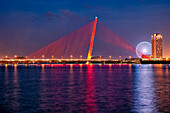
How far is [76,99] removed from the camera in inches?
709

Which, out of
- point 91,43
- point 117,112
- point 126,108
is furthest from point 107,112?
point 91,43

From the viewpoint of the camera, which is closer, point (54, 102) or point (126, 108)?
point (126, 108)

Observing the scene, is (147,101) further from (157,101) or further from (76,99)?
(76,99)

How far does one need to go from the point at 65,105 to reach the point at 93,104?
186 cm

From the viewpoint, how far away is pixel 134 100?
57.9 feet

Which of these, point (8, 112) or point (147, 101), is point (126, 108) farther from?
point (8, 112)

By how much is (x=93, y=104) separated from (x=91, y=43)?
2563 inches

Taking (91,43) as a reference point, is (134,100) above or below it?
below

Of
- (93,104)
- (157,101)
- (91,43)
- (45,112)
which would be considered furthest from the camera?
(91,43)

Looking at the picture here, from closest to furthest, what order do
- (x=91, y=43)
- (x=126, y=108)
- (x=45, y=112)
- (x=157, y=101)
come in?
(x=45, y=112), (x=126, y=108), (x=157, y=101), (x=91, y=43)

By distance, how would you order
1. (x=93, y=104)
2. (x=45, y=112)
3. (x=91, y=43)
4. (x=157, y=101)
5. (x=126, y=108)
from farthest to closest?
(x=91, y=43)
(x=157, y=101)
(x=93, y=104)
(x=126, y=108)
(x=45, y=112)

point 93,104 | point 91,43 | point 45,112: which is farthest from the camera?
point 91,43

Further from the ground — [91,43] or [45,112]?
[91,43]

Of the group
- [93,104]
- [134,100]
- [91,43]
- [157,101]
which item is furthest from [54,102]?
[91,43]
